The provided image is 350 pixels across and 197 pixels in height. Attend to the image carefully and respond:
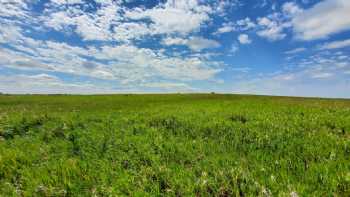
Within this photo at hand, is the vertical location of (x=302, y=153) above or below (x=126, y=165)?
above

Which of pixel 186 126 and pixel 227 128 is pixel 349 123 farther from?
pixel 186 126

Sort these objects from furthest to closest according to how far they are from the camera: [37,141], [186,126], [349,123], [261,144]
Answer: [186,126], [349,123], [37,141], [261,144]

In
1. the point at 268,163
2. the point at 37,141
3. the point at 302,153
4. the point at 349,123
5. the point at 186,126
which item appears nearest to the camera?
the point at 268,163

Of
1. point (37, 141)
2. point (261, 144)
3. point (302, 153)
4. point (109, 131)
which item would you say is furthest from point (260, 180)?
point (37, 141)

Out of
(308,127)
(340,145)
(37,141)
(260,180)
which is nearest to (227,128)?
(308,127)

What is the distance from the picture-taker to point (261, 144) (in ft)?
18.9

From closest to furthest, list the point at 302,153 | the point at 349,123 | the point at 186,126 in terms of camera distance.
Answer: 1. the point at 302,153
2. the point at 349,123
3. the point at 186,126

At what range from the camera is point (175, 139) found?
6.50 meters

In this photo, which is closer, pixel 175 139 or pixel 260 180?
pixel 260 180

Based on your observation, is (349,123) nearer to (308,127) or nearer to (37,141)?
(308,127)

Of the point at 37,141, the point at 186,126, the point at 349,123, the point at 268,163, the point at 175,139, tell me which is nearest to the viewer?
the point at 268,163

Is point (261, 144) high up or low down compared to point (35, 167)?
up

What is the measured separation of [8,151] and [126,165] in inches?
146

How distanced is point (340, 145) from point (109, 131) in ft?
23.6
